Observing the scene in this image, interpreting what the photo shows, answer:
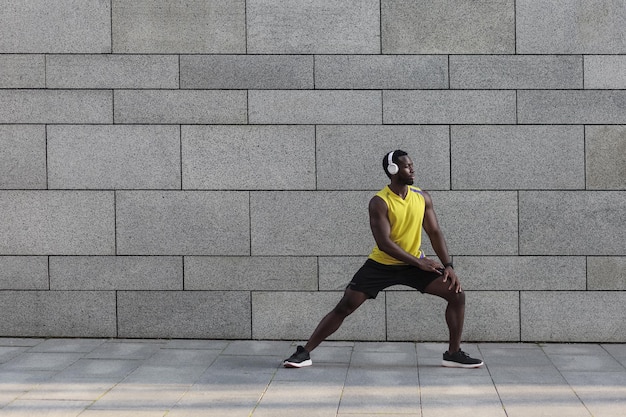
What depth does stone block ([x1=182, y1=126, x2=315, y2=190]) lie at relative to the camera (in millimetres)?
8383

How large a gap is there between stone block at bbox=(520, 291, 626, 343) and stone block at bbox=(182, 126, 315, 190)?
242 centimetres

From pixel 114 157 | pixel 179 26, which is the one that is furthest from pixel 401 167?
pixel 114 157

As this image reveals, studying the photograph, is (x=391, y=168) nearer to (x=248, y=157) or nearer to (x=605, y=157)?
(x=248, y=157)

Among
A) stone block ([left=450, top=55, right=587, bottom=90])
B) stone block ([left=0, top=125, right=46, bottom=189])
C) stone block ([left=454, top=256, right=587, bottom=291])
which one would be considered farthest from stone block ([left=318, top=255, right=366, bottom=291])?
stone block ([left=0, top=125, right=46, bottom=189])

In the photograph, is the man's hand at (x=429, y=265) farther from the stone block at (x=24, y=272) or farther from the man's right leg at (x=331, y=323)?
the stone block at (x=24, y=272)

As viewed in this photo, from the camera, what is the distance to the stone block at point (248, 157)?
838 cm

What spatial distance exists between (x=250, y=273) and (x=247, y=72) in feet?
6.36

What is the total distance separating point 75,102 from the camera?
27.8 feet

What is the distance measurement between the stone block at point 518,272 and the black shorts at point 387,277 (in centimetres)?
126

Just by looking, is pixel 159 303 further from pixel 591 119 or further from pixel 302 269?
pixel 591 119

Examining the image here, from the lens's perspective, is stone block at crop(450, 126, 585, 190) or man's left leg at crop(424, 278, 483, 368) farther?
stone block at crop(450, 126, 585, 190)

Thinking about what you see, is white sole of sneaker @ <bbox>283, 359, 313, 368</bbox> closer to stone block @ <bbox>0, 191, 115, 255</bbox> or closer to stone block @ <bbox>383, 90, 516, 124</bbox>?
stone block @ <bbox>0, 191, 115, 255</bbox>

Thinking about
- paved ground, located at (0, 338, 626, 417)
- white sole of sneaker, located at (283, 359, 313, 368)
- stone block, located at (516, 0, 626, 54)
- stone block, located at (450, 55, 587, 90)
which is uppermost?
stone block, located at (516, 0, 626, 54)

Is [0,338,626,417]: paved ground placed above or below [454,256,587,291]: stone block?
below
